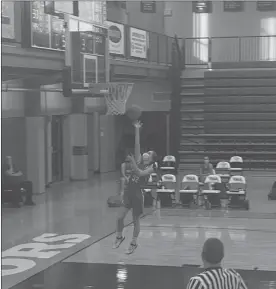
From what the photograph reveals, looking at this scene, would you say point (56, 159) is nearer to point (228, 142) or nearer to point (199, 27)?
point (228, 142)

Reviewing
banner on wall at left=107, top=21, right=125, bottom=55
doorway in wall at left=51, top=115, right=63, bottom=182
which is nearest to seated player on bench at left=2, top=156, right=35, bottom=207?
doorway in wall at left=51, top=115, right=63, bottom=182

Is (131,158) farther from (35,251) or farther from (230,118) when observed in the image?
(230,118)

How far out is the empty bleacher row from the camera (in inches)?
976

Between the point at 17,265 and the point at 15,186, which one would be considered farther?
the point at 15,186

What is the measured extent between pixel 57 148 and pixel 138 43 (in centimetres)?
477

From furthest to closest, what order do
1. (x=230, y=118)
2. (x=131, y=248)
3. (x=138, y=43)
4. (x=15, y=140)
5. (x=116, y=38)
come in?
(x=230, y=118)
(x=138, y=43)
(x=116, y=38)
(x=15, y=140)
(x=131, y=248)

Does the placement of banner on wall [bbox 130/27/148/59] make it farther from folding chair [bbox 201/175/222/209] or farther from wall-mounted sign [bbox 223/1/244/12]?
folding chair [bbox 201/175/222/209]

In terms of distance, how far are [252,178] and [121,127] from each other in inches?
278

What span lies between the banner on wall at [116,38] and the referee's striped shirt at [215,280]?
16.1m

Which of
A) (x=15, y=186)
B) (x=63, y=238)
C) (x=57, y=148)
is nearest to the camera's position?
(x=63, y=238)

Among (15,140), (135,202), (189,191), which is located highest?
(15,140)

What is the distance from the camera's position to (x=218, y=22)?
27.8m

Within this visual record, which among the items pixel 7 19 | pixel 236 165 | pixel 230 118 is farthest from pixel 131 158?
pixel 230 118

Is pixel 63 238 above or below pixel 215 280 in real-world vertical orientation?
below
